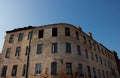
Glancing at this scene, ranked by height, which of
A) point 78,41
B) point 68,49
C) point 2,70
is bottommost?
point 2,70

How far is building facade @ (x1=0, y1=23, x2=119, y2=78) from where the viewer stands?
2098 cm

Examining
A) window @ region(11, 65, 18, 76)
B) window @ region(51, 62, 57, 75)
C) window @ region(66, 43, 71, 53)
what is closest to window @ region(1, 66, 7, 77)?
window @ region(11, 65, 18, 76)

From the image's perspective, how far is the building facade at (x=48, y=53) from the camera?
2098cm

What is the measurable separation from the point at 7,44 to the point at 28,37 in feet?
16.9

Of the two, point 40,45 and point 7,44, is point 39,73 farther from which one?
point 7,44

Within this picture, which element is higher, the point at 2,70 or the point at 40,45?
the point at 40,45

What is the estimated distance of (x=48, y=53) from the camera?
2198 centimetres

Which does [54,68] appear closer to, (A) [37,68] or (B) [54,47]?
(A) [37,68]

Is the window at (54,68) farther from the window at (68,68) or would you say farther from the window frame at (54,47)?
Answer: the window frame at (54,47)

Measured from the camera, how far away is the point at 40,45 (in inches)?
923

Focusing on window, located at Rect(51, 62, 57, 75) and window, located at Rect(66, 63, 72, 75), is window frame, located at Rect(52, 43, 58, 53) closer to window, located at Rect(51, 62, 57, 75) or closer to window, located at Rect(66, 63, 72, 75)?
window, located at Rect(51, 62, 57, 75)

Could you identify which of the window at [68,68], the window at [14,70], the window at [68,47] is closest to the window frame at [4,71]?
the window at [14,70]

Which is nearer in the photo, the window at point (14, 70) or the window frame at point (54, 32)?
the window at point (14, 70)

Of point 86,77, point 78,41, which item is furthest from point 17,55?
point 86,77
